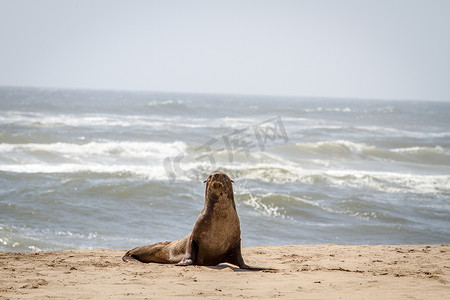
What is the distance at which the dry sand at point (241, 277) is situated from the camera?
4.82 metres

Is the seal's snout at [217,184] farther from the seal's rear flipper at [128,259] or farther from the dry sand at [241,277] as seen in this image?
the seal's rear flipper at [128,259]

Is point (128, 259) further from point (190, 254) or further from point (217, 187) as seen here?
point (217, 187)

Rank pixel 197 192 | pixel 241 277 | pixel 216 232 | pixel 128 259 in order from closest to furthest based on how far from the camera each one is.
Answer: pixel 241 277 < pixel 216 232 < pixel 128 259 < pixel 197 192

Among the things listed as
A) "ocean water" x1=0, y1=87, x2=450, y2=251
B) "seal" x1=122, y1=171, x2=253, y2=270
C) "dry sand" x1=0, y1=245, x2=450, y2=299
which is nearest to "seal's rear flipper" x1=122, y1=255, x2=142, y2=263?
"dry sand" x1=0, y1=245, x2=450, y2=299

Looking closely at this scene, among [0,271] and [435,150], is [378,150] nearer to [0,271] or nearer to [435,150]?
[435,150]

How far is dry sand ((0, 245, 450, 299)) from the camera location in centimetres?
482

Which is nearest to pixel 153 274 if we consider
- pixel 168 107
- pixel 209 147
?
pixel 209 147

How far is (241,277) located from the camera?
18.3ft

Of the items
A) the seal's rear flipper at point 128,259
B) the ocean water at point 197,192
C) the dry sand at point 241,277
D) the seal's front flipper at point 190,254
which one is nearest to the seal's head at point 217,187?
the seal's front flipper at point 190,254

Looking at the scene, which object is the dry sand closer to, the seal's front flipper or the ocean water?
the seal's front flipper

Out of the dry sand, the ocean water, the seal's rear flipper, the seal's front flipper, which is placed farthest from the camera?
the ocean water

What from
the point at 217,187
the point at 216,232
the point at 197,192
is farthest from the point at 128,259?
the point at 197,192

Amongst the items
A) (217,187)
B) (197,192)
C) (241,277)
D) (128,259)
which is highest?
(217,187)

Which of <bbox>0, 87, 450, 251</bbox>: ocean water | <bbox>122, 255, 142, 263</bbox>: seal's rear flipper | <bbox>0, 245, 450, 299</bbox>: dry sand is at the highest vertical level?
<bbox>0, 245, 450, 299</bbox>: dry sand
